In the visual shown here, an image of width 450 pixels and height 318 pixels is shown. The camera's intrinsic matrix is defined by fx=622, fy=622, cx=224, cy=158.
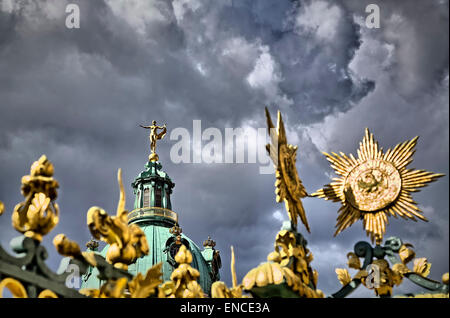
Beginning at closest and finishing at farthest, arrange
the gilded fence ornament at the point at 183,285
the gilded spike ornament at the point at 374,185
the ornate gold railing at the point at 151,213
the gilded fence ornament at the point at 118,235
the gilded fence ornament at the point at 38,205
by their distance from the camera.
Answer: the gilded fence ornament at the point at 38,205
the gilded fence ornament at the point at 118,235
the gilded fence ornament at the point at 183,285
the gilded spike ornament at the point at 374,185
the ornate gold railing at the point at 151,213

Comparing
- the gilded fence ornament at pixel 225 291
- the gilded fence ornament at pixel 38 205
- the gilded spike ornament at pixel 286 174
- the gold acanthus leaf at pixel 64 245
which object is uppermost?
the gilded spike ornament at pixel 286 174

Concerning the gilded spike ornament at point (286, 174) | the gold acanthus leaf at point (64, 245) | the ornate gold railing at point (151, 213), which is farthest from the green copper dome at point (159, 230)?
the gold acanthus leaf at point (64, 245)

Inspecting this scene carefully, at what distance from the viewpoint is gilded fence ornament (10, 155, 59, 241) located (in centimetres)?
784

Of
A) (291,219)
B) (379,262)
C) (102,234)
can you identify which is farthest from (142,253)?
(379,262)

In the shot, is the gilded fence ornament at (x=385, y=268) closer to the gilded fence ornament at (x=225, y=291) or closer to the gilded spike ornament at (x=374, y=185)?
the gilded spike ornament at (x=374, y=185)

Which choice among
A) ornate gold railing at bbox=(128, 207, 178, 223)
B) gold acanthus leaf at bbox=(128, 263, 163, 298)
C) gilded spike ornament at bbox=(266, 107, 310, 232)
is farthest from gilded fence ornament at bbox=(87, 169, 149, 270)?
ornate gold railing at bbox=(128, 207, 178, 223)

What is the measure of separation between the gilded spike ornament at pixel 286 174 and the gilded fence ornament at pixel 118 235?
2.48m

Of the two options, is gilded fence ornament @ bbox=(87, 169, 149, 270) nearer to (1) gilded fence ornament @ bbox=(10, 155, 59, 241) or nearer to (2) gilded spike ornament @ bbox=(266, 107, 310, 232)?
(1) gilded fence ornament @ bbox=(10, 155, 59, 241)

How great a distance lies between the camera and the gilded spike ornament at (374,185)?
10.2 m

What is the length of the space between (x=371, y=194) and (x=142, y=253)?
4.03 m

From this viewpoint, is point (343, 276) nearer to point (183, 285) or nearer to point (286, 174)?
point (286, 174)

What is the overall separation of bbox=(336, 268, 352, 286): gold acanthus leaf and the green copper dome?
27.3m

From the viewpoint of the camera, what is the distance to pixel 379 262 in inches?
395

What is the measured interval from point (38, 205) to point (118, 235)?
1225mm
